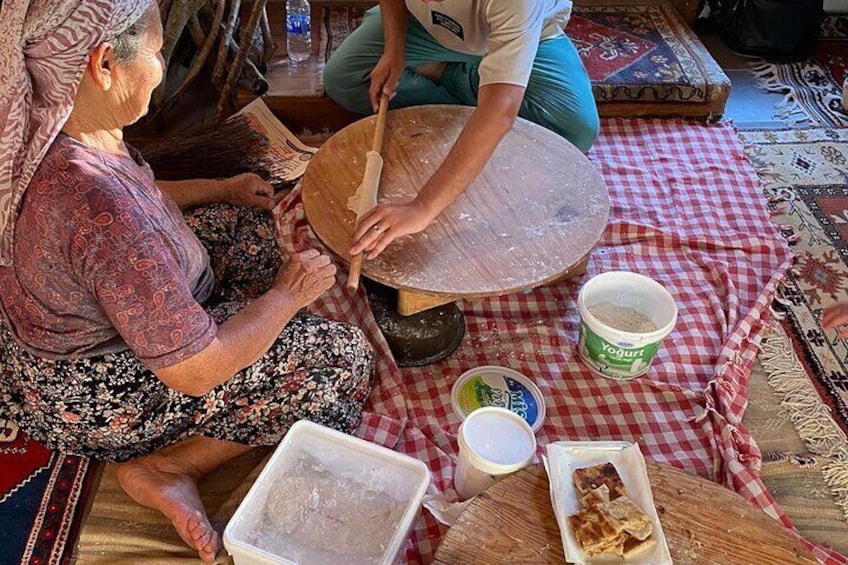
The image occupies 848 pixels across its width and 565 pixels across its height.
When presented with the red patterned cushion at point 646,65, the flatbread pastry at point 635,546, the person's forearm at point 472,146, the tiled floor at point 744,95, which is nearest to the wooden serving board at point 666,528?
the flatbread pastry at point 635,546

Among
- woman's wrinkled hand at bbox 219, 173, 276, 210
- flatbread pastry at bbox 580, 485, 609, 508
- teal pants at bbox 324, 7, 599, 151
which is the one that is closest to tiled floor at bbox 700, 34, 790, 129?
teal pants at bbox 324, 7, 599, 151

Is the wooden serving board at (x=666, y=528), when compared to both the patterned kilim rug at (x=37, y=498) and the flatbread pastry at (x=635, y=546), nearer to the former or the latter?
the flatbread pastry at (x=635, y=546)

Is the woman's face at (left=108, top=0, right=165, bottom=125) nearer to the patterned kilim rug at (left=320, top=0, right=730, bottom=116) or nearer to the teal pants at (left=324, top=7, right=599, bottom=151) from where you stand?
the teal pants at (left=324, top=7, right=599, bottom=151)

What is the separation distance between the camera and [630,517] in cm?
133

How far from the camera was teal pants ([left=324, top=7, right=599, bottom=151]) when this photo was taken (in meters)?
2.22

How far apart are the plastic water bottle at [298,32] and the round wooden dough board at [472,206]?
839 mm

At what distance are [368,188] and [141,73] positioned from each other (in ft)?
1.89

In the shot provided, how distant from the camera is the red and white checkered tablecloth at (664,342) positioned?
1722mm

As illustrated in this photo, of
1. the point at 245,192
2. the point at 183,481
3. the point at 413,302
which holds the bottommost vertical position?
the point at 183,481

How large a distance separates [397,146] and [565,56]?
2.40 ft

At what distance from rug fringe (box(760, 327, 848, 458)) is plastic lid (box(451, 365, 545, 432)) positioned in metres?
0.59

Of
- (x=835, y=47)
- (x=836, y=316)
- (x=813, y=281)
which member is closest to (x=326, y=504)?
(x=836, y=316)

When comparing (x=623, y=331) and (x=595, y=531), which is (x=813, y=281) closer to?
(x=623, y=331)

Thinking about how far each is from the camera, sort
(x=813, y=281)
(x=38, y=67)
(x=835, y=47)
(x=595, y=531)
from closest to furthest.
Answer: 1. (x=38, y=67)
2. (x=595, y=531)
3. (x=813, y=281)
4. (x=835, y=47)
